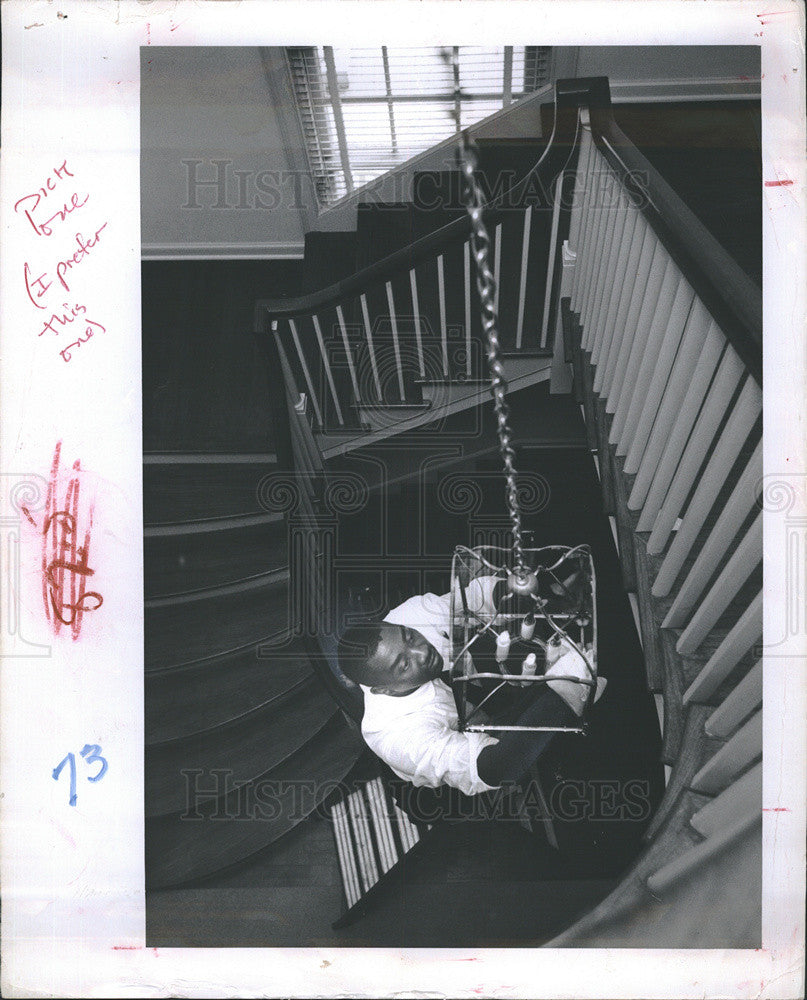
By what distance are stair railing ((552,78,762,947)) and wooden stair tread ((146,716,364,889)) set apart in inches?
17.7

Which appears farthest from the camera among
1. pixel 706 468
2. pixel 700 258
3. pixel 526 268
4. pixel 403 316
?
pixel 526 268

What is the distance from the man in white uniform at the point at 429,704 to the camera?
1.10 meters

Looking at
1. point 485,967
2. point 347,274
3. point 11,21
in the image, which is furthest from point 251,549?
point 11,21

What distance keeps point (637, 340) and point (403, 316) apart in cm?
41

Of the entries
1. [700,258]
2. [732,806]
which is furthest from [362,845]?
[700,258]

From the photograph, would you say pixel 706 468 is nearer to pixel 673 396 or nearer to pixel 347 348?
pixel 673 396

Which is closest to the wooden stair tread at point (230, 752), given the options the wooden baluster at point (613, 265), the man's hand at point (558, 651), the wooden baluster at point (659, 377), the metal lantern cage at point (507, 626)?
the metal lantern cage at point (507, 626)

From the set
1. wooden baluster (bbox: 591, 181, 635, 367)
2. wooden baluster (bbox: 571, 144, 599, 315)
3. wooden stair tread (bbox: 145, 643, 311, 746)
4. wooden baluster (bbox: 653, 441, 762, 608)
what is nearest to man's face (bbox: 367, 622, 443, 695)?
wooden stair tread (bbox: 145, 643, 311, 746)

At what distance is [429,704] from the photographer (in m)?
1.13

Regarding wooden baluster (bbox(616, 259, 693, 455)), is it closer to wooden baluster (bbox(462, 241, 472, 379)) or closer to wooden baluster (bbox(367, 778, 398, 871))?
wooden baluster (bbox(462, 241, 472, 379))

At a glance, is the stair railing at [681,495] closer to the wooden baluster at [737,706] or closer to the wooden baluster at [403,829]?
the wooden baluster at [737,706]

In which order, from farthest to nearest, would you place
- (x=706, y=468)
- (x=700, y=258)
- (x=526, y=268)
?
(x=526, y=268), (x=706, y=468), (x=700, y=258)

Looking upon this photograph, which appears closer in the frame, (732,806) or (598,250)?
(732,806)

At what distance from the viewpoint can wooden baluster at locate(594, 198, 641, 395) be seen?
122 centimetres
